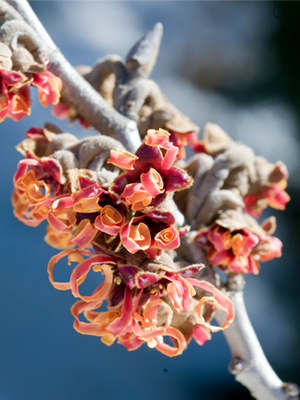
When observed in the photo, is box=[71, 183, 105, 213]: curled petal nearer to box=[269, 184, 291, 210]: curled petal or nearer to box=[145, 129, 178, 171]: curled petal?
box=[145, 129, 178, 171]: curled petal

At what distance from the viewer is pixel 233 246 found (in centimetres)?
46

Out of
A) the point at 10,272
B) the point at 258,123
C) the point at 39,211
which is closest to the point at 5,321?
the point at 10,272

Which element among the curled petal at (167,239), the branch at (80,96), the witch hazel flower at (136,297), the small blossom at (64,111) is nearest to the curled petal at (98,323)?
the witch hazel flower at (136,297)

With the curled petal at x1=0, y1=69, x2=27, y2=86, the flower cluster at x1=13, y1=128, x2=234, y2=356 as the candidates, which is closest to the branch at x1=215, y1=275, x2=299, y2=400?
the flower cluster at x1=13, y1=128, x2=234, y2=356

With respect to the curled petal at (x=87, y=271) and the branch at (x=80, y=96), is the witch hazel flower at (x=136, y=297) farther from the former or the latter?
the branch at (x=80, y=96)

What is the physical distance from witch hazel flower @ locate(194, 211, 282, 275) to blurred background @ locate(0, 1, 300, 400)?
31cm

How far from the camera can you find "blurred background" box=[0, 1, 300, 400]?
62cm

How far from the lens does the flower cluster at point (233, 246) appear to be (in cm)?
46

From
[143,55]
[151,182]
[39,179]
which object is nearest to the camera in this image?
[151,182]

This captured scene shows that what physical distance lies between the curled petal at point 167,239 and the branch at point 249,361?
0.23 meters

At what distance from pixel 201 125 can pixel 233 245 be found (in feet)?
1.80

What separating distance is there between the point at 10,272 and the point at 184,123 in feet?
1.21

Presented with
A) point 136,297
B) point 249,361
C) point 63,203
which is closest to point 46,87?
point 63,203

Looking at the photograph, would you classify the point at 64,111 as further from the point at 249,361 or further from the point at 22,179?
the point at 249,361
